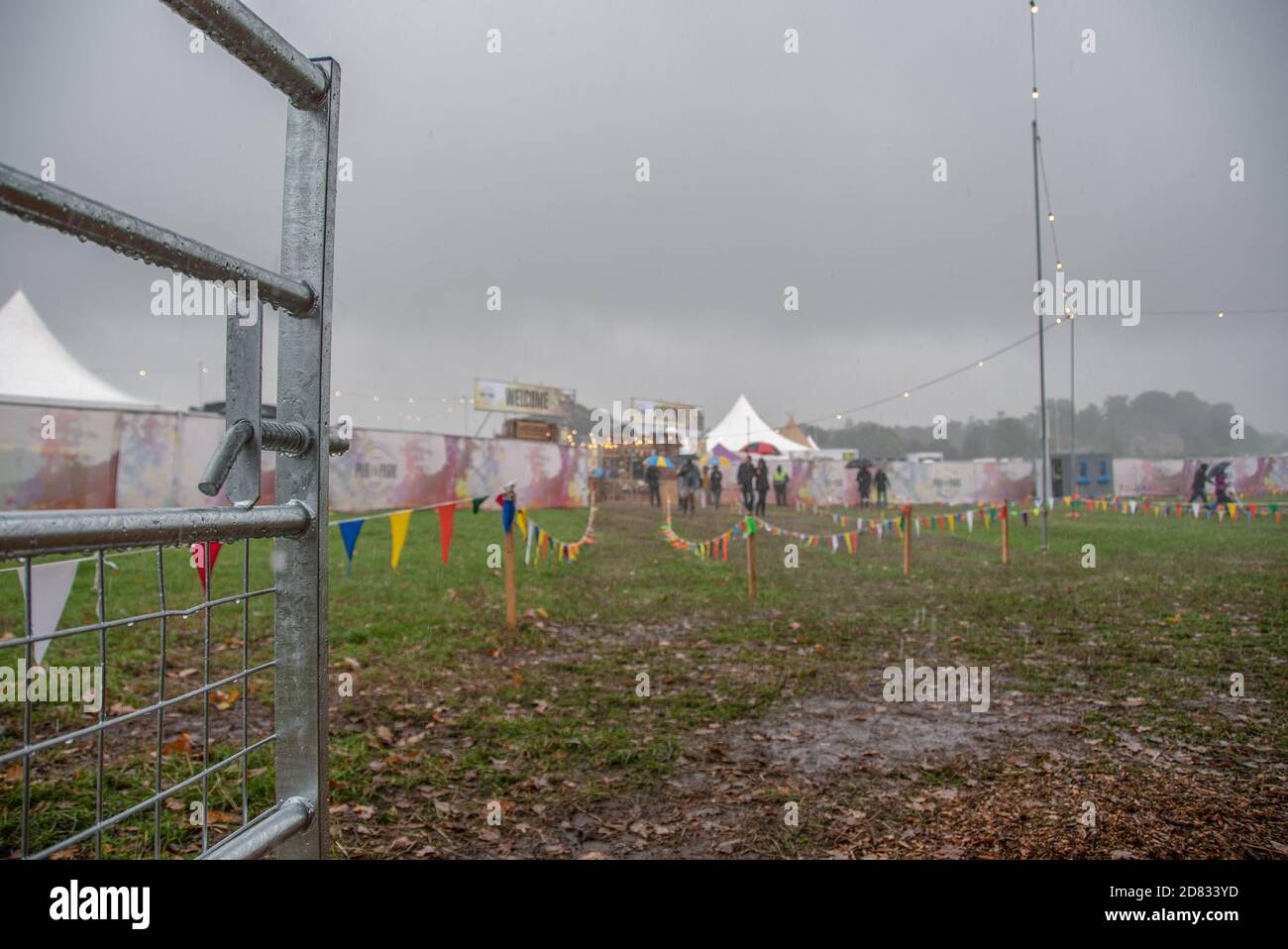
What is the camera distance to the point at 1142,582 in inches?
429

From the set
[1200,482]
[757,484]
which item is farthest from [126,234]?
[1200,482]

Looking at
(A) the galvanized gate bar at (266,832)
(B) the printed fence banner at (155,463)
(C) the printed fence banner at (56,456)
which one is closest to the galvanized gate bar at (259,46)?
(A) the galvanized gate bar at (266,832)

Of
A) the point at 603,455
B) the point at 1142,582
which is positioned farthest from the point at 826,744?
the point at 603,455

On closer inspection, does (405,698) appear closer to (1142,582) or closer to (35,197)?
(35,197)

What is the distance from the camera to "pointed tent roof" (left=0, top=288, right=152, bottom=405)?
18.5m

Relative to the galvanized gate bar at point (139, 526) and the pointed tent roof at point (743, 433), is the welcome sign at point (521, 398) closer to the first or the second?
the pointed tent roof at point (743, 433)

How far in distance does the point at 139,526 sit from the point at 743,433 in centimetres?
4104

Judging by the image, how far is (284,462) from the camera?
1.54 meters

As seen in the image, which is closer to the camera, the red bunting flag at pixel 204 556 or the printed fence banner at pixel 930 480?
the red bunting flag at pixel 204 556

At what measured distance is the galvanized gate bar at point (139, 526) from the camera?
3.14 ft

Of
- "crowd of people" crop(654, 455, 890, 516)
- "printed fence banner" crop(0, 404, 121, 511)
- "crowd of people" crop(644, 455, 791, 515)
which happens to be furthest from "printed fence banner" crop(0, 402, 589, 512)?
"crowd of people" crop(654, 455, 890, 516)

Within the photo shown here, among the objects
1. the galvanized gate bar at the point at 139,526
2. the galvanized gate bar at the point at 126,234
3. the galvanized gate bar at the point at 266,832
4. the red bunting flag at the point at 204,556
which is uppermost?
the galvanized gate bar at the point at 126,234

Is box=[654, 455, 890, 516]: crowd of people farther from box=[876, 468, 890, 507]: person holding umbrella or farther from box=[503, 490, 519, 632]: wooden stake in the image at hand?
box=[503, 490, 519, 632]: wooden stake
